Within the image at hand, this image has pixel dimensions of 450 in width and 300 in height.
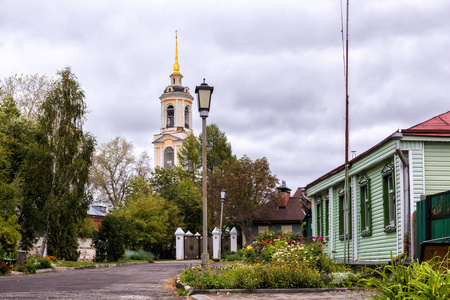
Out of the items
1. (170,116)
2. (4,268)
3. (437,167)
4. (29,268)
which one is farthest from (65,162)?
(170,116)

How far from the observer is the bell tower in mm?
84438

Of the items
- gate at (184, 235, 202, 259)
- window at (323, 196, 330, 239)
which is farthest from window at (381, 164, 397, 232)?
gate at (184, 235, 202, 259)

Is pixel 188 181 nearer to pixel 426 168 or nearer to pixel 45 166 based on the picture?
pixel 45 166

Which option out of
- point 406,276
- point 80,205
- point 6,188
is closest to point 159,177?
point 80,205

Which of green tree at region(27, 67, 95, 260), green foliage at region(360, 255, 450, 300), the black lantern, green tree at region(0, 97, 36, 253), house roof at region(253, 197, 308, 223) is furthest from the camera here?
house roof at region(253, 197, 308, 223)

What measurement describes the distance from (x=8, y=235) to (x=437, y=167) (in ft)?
61.3

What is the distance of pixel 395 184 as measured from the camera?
15.0 m

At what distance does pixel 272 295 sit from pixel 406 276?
23.3ft

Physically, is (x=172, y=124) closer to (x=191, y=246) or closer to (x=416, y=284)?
(x=191, y=246)

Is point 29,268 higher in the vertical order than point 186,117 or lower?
lower

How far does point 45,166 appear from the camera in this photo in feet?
108

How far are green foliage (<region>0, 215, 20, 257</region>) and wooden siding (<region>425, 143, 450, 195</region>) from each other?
18.0 metres

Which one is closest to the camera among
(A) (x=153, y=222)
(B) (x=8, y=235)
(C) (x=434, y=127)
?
(C) (x=434, y=127)

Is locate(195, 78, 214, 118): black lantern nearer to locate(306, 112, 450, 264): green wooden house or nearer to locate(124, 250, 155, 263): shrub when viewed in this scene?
locate(306, 112, 450, 264): green wooden house
